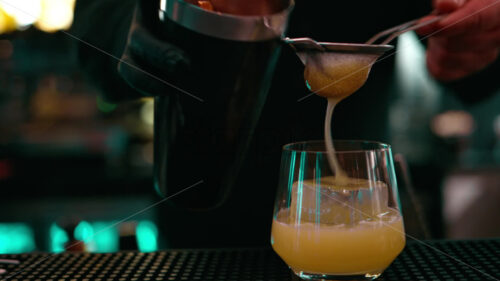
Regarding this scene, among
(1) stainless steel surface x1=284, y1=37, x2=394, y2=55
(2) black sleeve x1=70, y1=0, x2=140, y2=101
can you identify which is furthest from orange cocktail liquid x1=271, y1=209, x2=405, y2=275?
(2) black sleeve x1=70, y1=0, x2=140, y2=101

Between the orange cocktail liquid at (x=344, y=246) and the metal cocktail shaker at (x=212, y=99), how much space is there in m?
0.22

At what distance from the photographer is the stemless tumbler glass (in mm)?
556

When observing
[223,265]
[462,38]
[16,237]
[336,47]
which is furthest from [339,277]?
[16,237]

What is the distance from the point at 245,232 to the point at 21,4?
0.90 m

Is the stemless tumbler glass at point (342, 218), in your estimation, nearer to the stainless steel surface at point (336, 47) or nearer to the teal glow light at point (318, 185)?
the teal glow light at point (318, 185)

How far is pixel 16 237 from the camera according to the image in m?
1.96

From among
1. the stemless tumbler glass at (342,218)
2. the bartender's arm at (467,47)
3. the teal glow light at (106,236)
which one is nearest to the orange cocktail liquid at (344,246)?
the stemless tumbler glass at (342,218)

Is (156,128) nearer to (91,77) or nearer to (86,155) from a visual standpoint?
(91,77)

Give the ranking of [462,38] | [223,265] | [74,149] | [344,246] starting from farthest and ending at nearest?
[74,149], [462,38], [223,265], [344,246]

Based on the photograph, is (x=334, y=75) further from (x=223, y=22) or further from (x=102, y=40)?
(x=102, y=40)

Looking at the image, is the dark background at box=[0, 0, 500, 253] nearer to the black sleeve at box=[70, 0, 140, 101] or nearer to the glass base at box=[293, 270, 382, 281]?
the black sleeve at box=[70, 0, 140, 101]

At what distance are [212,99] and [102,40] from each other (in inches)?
11.6

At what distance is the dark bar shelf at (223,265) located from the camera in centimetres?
60

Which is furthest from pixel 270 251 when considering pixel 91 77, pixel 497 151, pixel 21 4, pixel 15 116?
pixel 497 151
